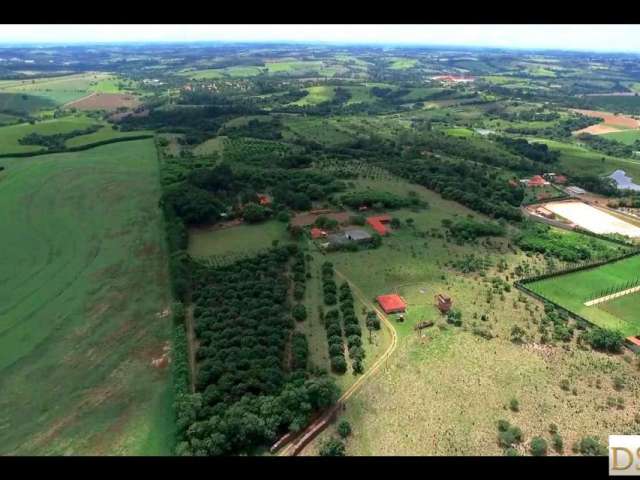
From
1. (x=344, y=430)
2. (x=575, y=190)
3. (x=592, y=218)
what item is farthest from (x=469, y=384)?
(x=575, y=190)

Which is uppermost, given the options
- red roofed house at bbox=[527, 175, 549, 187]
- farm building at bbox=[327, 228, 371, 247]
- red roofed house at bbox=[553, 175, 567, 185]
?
farm building at bbox=[327, 228, 371, 247]

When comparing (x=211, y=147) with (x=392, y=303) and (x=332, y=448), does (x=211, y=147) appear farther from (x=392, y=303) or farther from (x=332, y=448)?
(x=332, y=448)

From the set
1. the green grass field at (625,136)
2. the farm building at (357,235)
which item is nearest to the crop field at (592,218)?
the farm building at (357,235)

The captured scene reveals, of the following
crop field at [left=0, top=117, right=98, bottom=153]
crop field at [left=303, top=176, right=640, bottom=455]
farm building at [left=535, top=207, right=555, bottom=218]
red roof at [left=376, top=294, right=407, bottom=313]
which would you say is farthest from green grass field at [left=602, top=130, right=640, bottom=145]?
crop field at [left=0, top=117, right=98, bottom=153]

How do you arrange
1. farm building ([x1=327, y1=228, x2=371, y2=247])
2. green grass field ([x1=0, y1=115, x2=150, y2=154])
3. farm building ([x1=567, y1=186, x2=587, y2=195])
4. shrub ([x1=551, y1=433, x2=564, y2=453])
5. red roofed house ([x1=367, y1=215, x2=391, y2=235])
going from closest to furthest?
shrub ([x1=551, y1=433, x2=564, y2=453]), farm building ([x1=327, y1=228, x2=371, y2=247]), red roofed house ([x1=367, y1=215, x2=391, y2=235]), farm building ([x1=567, y1=186, x2=587, y2=195]), green grass field ([x1=0, y1=115, x2=150, y2=154])

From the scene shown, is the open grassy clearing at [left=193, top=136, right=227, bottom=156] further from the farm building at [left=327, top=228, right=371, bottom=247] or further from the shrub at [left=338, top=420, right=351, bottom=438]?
the shrub at [left=338, top=420, right=351, bottom=438]

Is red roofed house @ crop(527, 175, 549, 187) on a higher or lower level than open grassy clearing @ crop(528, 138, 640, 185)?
higher

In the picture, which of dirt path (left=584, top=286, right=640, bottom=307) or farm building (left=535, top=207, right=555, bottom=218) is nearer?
dirt path (left=584, top=286, right=640, bottom=307)
